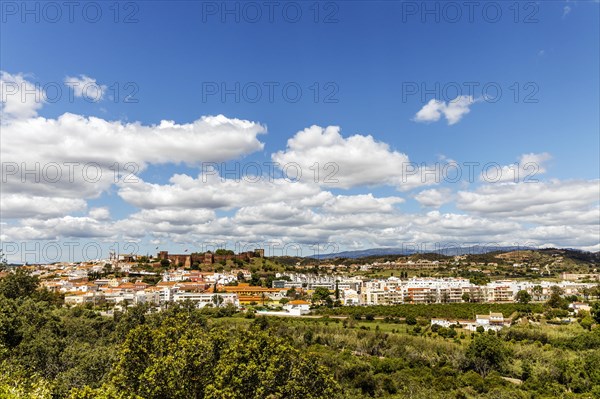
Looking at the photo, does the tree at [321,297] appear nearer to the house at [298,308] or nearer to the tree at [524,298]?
the house at [298,308]

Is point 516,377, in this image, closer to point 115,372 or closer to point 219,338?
point 219,338

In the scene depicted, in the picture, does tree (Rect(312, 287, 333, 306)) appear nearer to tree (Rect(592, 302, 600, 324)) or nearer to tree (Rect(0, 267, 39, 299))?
tree (Rect(592, 302, 600, 324))

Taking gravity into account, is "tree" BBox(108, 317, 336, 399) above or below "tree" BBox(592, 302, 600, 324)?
above

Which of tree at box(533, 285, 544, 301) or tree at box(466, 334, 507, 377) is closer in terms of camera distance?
tree at box(466, 334, 507, 377)

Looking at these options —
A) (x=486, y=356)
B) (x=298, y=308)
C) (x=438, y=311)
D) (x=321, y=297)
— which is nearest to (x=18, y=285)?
(x=298, y=308)

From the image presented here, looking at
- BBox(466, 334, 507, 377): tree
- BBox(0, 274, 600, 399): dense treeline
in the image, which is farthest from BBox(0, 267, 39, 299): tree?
BBox(466, 334, 507, 377): tree

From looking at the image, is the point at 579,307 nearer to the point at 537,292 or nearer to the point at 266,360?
the point at 537,292
